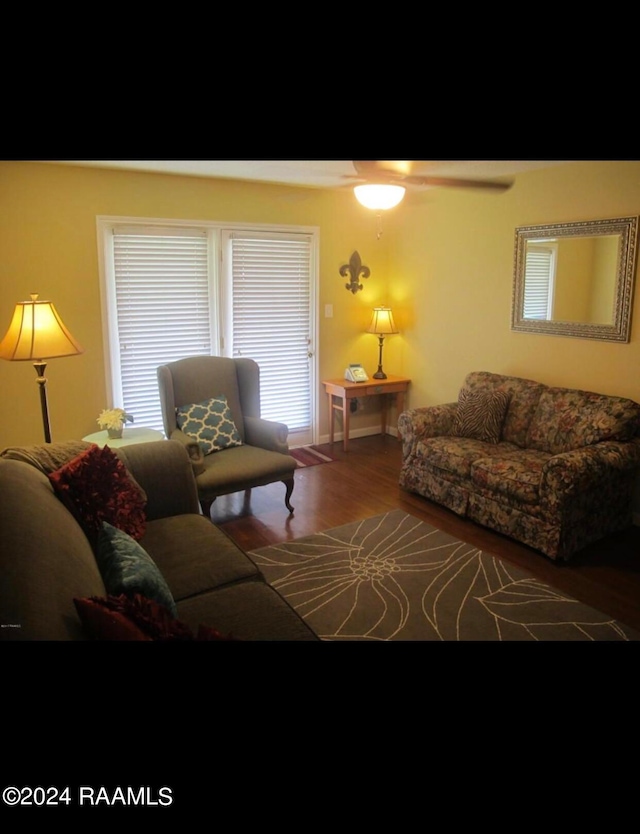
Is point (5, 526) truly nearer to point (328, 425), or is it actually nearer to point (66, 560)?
point (66, 560)

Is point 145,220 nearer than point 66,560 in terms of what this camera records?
No

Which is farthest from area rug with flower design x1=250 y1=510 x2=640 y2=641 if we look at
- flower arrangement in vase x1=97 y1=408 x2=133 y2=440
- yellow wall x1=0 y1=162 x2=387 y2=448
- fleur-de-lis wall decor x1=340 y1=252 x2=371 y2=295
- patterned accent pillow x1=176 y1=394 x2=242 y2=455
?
fleur-de-lis wall decor x1=340 y1=252 x2=371 y2=295

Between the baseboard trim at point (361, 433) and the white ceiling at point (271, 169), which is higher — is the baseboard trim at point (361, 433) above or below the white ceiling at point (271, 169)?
below

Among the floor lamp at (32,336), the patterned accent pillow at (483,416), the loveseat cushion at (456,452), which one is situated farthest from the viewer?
the patterned accent pillow at (483,416)

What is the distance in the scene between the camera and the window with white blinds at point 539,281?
13.2ft

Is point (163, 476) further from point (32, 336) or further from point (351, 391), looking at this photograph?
point (351, 391)

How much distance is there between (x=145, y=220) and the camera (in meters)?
4.20

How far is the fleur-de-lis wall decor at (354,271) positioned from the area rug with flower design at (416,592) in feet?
8.94

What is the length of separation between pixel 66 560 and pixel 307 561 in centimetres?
174

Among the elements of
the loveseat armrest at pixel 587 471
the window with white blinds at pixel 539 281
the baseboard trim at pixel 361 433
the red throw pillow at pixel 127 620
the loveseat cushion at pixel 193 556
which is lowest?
the baseboard trim at pixel 361 433

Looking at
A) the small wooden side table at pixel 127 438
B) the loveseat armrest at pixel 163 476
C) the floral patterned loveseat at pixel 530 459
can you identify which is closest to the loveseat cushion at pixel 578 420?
the floral patterned loveseat at pixel 530 459

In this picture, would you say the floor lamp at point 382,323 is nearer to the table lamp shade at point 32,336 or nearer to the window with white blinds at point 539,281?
the window with white blinds at point 539,281

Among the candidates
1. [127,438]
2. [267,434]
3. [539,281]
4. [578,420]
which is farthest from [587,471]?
[127,438]
